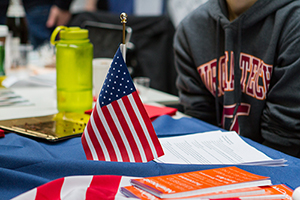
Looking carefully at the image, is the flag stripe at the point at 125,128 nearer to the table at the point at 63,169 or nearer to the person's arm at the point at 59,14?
the table at the point at 63,169

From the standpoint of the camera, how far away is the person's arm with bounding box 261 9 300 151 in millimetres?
961

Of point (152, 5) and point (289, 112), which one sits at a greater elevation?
point (152, 5)

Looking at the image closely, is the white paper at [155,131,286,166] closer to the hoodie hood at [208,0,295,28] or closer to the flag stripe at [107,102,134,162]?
the flag stripe at [107,102,134,162]

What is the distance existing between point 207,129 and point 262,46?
0.37 metres

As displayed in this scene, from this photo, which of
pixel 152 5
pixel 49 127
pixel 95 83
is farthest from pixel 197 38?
pixel 152 5

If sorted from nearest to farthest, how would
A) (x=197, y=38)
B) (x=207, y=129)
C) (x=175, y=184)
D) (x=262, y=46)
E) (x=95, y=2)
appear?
(x=175, y=184) → (x=207, y=129) → (x=262, y=46) → (x=197, y=38) → (x=95, y=2)

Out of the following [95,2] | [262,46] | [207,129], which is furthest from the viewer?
[95,2]

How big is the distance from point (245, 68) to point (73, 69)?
22.4 inches

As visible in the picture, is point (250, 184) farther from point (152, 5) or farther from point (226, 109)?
point (152, 5)

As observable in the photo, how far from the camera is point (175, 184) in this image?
0.54 metres

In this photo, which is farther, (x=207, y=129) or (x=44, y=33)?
(x=44, y=33)

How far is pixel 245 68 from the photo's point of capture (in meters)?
1.16

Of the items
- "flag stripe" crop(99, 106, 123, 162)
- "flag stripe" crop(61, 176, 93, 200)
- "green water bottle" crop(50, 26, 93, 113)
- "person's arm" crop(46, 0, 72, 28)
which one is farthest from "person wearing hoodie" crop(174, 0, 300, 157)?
"person's arm" crop(46, 0, 72, 28)

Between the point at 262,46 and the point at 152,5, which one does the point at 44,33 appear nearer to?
the point at 152,5
